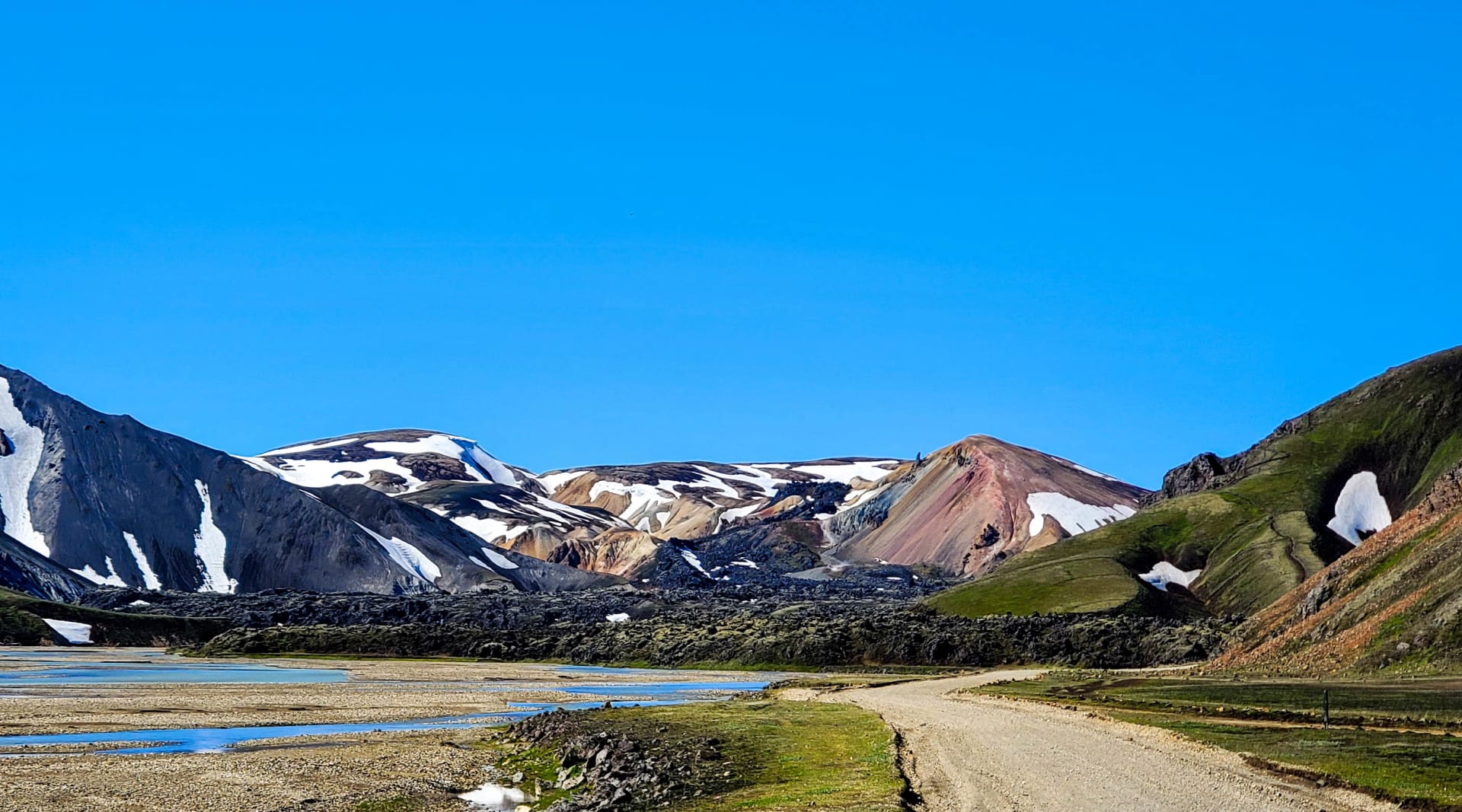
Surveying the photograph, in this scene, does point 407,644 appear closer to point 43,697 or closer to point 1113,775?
point 43,697

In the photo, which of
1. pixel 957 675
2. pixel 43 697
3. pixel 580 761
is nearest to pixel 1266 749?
pixel 580 761

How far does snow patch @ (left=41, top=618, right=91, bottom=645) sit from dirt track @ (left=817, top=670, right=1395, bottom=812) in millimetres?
120927

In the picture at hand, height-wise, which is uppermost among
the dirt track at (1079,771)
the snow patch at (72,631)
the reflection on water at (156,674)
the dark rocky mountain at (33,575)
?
the dark rocky mountain at (33,575)

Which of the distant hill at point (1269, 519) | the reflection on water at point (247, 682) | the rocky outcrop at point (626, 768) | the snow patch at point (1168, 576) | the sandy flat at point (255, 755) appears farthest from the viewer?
the snow patch at point (1168, 576)

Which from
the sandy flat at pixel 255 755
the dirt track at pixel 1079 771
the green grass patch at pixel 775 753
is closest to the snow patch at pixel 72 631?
the sandy flat at pixel 255 755

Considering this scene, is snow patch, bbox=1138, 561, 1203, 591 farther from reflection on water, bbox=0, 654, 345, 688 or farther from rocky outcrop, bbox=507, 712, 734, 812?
rocky outcrop, bbox=507, 712, 734, 812

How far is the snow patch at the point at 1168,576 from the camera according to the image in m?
153

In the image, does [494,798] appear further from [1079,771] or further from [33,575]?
[33,575]

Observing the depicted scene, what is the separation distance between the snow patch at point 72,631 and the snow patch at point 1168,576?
4774 inches

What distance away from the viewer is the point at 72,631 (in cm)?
14825

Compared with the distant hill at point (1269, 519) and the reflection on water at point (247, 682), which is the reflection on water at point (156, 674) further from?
the distant hill at point (1269, 519)

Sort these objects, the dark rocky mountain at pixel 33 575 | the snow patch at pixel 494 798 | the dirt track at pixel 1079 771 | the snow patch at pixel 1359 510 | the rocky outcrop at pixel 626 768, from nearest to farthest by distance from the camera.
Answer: the dirt track at pixel 1079 771 → the rocky outcrop at pixel 626 768 → the snow patch at pixel 494 798 → the snow patch at pixel 1359 510 → the dark rocky mountain at pixel 33 575

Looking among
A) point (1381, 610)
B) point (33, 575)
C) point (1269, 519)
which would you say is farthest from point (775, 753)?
point (33, 575)

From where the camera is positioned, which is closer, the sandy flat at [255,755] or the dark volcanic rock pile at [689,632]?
the sandy flat at [255,755]
